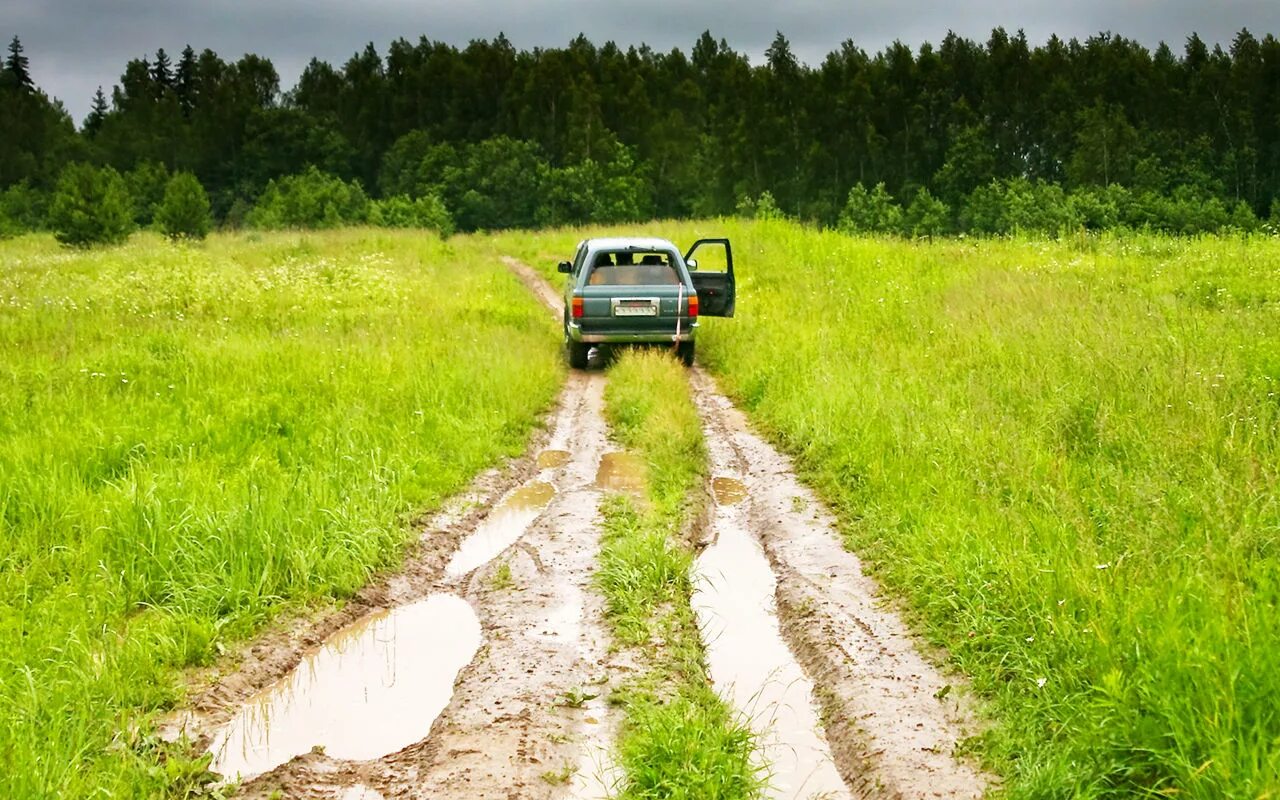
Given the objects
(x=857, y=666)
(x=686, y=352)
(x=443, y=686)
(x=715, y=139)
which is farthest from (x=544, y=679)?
(x=715, y=139)

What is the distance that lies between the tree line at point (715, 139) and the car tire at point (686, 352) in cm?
4035

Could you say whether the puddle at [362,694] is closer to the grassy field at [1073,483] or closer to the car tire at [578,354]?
the grassy field at [1073,483]

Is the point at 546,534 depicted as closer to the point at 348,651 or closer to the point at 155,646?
the point at 348,651

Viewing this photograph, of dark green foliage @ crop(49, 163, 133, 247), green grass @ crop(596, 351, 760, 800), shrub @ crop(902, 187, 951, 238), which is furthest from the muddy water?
shrub @ crop(902, 187, 951, 238)

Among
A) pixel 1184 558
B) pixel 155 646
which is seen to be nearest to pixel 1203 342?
pixel 1184 558

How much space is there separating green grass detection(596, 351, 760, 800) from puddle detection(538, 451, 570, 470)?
25.4 inches

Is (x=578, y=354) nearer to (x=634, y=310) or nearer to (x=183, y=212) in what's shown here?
(x=634, y=310)

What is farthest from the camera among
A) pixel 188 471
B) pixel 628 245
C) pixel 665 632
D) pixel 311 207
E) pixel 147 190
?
pixel 147 190

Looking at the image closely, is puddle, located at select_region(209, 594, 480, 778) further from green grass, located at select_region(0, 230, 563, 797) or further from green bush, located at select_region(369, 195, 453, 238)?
green bush, located at select_region(369, 195, 453, 238)

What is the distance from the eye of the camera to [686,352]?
12922 mm

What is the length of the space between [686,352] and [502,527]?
6481 mm

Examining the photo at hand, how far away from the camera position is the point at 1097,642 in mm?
3855

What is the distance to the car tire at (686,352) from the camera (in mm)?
12852

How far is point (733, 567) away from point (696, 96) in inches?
3246
